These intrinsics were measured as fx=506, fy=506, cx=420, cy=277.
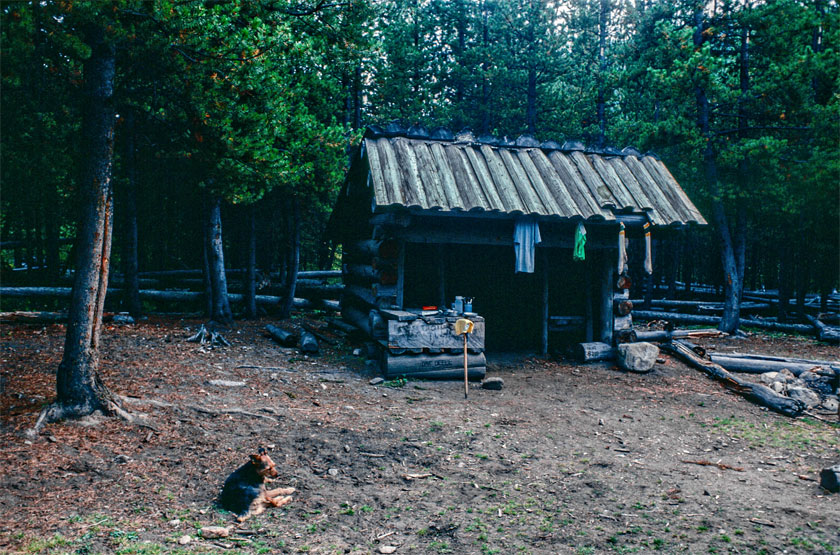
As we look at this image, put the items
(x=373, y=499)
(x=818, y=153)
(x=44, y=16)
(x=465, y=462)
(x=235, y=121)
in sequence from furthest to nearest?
1. (x=818, y=153)
2. (x=235, y=121)
3. (x=465, y=462)
4. (x=44, y=16)
5. (x=373, y=499)

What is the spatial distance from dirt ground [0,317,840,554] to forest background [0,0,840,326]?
2956mm

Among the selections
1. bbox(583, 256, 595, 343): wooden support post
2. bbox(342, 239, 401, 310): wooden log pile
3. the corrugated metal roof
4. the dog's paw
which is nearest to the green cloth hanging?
the corrugated metal roof

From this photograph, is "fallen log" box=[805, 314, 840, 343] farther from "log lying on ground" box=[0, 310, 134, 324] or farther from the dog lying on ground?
"log lying on ground" box=[0, 310, 134, 324]

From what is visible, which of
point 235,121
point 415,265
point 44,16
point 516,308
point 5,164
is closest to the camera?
point 44,16

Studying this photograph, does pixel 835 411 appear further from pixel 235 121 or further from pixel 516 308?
pixel 235 121

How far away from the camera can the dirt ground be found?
408cm

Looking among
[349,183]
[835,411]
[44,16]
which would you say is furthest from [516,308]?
[44,16]

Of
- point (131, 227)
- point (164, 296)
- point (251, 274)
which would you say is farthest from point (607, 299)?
point (164, 296)

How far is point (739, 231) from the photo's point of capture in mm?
17094

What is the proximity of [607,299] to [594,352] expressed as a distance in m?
1.27

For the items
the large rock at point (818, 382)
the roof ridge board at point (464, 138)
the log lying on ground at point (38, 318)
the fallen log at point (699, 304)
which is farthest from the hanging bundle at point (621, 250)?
the log lying on ground at point (38, 318)

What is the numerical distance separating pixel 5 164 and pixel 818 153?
19497 millimetres

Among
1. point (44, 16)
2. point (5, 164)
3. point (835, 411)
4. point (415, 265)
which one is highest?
point (44, 16)

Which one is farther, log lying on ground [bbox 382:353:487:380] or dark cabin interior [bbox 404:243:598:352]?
dark cabin interior [bbox 404:243:598:352]
